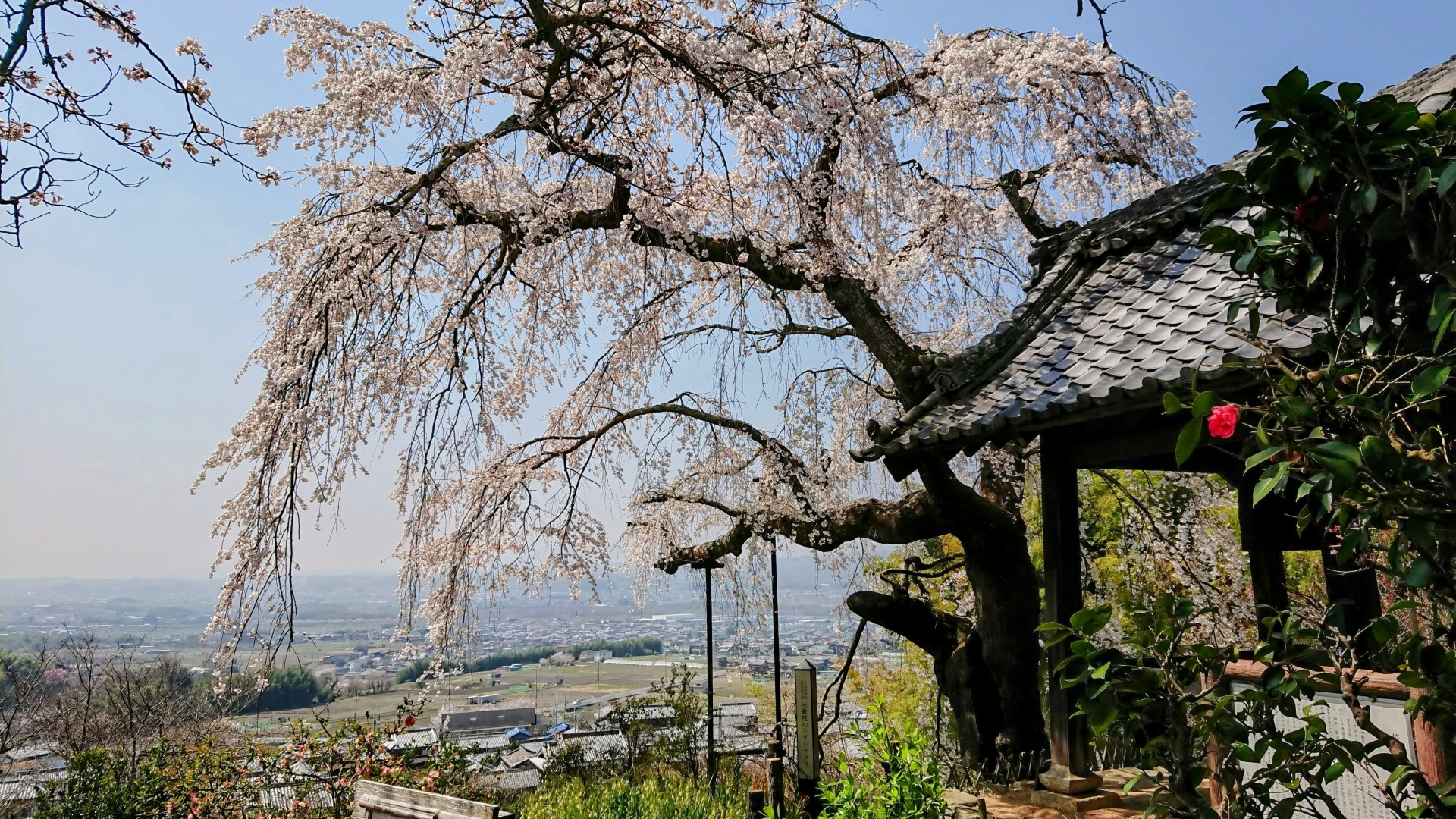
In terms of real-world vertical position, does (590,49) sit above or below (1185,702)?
above

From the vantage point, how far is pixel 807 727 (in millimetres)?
5168

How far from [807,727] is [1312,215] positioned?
4268 millimetres

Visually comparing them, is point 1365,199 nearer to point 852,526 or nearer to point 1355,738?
point 1355,738

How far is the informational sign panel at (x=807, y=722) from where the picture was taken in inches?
202

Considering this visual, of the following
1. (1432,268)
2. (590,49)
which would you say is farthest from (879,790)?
(590,49)

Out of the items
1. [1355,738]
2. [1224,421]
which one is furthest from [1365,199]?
[1355,738]

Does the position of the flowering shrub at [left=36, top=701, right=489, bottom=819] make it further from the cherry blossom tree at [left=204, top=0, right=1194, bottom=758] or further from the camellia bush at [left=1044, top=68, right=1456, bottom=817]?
the camellia bush at [left=1044, top=68, right=1456, bottom=817]

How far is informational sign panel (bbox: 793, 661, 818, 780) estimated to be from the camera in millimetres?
5121

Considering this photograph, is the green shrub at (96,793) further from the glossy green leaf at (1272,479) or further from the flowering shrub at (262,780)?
the glossy green leaf at (1272,479)

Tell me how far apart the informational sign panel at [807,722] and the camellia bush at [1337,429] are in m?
3.38

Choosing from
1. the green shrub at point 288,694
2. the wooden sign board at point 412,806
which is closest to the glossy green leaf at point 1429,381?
the wooden sign board at point 412,806

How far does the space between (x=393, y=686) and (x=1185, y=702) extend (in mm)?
8183

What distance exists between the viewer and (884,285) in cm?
660

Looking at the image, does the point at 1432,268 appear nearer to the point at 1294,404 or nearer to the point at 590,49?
the point at 1294,404
